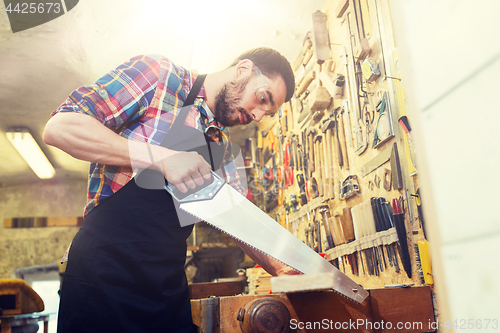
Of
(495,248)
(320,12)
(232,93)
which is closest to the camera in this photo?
(495,248)

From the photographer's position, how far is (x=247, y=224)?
1.23m

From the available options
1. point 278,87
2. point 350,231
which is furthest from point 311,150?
point 278,87

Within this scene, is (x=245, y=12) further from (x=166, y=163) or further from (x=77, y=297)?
(x=77, y=297)

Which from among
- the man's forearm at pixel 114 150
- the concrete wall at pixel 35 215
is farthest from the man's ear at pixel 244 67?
the concrete wall at pixel 35 215

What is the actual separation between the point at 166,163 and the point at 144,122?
0.25 metres

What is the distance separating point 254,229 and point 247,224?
31 millimetres

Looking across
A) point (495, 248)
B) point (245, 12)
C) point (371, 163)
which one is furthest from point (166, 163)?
point (245, 12)

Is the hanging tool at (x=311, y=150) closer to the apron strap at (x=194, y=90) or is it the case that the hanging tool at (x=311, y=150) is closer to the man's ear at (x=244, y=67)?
the man's ear at (x=244, y=67)

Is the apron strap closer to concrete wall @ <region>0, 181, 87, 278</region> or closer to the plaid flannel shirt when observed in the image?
the plaid flannel shirt

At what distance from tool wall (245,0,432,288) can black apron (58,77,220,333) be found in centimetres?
106

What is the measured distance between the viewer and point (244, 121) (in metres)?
1.71

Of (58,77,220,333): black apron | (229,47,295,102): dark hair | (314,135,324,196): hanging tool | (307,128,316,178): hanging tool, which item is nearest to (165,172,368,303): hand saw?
(58,77,220,333): black apron

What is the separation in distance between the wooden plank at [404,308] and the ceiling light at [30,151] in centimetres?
452

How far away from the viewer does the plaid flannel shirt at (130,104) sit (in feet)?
3.94
